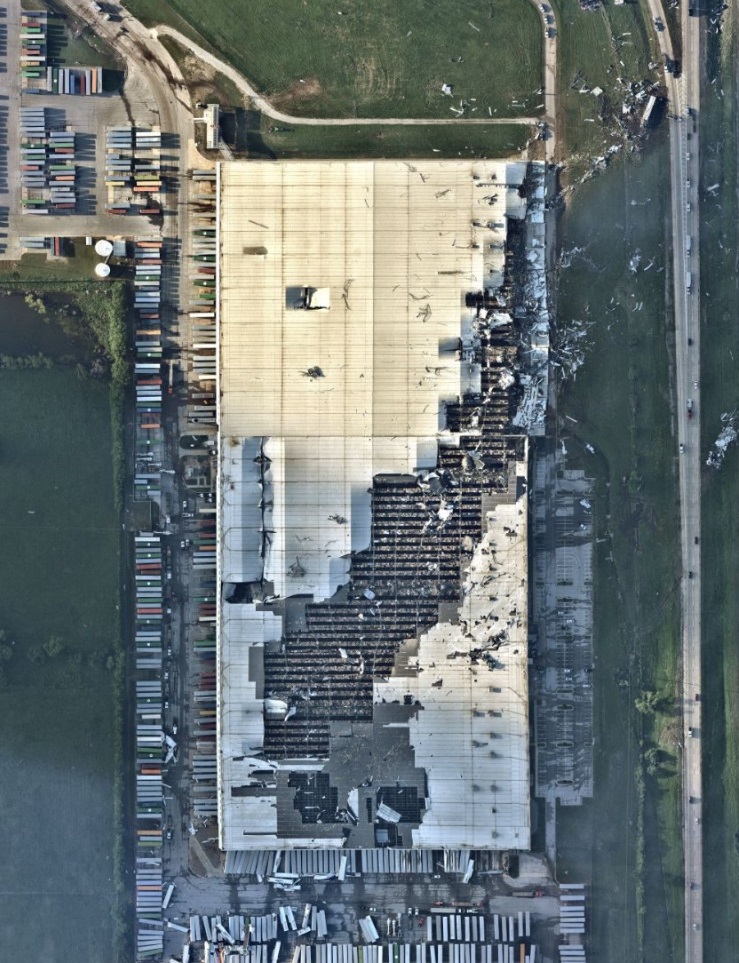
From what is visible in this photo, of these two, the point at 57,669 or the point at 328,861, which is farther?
the point at 57,669

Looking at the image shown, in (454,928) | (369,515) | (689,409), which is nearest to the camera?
(369,515)

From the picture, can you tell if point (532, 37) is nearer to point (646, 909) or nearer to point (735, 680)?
point (735, 680)

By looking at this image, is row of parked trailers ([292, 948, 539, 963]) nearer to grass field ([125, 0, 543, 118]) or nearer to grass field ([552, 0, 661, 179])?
grass field ([552, 0, 661, 179])

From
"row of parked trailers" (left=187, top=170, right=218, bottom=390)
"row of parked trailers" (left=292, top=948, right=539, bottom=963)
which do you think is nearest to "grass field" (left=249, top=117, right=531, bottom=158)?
"row of parked trailers" (left=187, top=170, right=218, bottom=390)

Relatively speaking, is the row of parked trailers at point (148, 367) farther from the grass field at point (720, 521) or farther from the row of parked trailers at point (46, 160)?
the grass field at point (720, 521)

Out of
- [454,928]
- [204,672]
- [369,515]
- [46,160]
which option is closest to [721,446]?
[369,515]

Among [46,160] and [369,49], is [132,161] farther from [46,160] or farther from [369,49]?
[369,49]

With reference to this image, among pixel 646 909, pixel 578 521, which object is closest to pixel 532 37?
pixel 578 521
